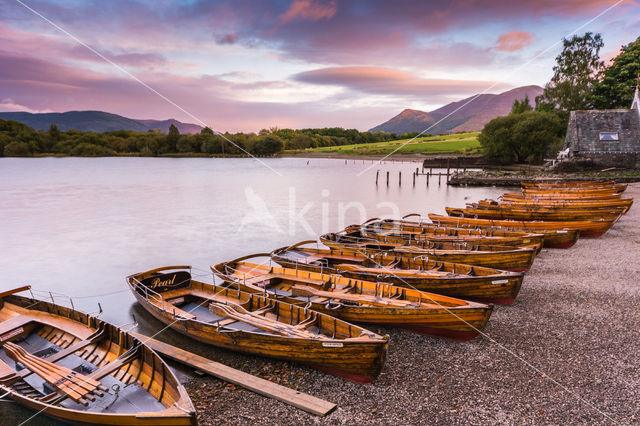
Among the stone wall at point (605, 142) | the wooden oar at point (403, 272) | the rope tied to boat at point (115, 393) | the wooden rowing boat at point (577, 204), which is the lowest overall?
the rope tied to boat at point (115, 393)

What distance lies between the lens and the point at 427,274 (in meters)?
11.6

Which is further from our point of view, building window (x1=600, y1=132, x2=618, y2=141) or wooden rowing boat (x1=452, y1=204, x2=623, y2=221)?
building window (x1=600, y1=132, x2=618, y2=141)

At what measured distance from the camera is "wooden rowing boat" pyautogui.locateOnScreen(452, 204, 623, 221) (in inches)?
825

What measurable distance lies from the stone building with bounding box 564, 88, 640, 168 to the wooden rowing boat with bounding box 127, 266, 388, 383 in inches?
1806

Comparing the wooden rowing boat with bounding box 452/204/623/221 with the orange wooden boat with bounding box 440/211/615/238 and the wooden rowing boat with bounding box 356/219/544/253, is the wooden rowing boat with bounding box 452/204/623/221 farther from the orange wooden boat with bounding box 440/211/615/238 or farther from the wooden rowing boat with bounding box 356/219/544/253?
the wooden rowing boat with bounding box 356/219/544/253

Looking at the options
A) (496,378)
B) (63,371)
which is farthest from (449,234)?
(63,371)

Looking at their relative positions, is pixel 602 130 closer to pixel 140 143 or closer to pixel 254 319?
pixel 254 319

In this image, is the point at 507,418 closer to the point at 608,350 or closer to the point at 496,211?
the point at 608,350

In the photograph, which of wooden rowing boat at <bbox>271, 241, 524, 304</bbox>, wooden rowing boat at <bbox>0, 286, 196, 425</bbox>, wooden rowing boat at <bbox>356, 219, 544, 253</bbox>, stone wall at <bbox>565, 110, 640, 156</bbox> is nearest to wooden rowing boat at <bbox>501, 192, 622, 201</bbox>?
wooden rowing boat at <bbox>356, 219, 544, 253</bbox>

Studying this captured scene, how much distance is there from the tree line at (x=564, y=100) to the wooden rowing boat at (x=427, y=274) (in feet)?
172

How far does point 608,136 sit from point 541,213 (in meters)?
29.8

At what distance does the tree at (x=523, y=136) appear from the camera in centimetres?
5709

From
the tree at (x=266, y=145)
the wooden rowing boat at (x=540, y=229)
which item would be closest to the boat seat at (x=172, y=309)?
the wooden rowing boat at (x=540, y=229)

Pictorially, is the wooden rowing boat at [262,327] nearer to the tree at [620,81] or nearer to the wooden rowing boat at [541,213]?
the wooden rowing boat at [541,213]
